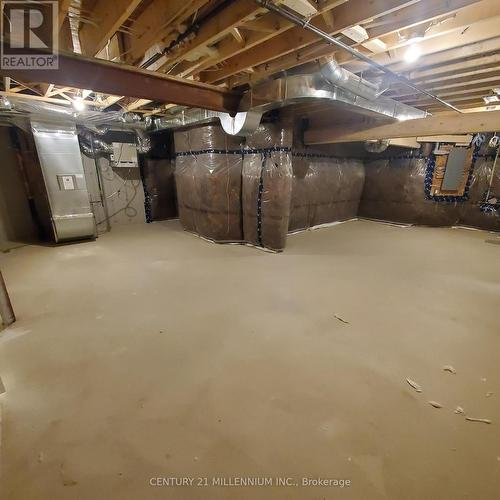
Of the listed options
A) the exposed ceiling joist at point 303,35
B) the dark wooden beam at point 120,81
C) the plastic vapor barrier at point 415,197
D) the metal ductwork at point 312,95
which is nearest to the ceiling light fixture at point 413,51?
the metal ductwork at point 312,95

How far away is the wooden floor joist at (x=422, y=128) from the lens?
102 inches

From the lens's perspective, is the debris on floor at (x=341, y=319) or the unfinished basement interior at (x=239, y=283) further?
the debris on floor at (x=341, y=319)

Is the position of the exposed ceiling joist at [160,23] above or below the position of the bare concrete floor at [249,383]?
above

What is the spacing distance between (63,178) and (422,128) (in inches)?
199

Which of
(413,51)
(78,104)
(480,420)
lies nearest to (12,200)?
(78,104)

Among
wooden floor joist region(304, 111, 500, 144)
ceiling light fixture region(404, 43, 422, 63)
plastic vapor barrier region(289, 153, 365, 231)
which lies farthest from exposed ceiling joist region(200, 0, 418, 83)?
plastic vapor barrier region(289, 153, 365, 231)

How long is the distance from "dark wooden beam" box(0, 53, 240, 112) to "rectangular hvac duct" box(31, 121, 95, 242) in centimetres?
184

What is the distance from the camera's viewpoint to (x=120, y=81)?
2.09m

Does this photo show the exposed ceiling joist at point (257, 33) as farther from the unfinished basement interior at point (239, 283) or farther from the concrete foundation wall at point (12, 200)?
the concrete foundation wall at point (12, 200)

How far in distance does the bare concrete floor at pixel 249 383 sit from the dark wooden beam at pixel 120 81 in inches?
72.0

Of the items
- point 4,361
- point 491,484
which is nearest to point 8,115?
point 4,361

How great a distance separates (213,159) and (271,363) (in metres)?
3.23

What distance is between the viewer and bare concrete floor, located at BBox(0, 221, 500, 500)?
1.04 m

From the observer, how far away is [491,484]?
1.00 m
